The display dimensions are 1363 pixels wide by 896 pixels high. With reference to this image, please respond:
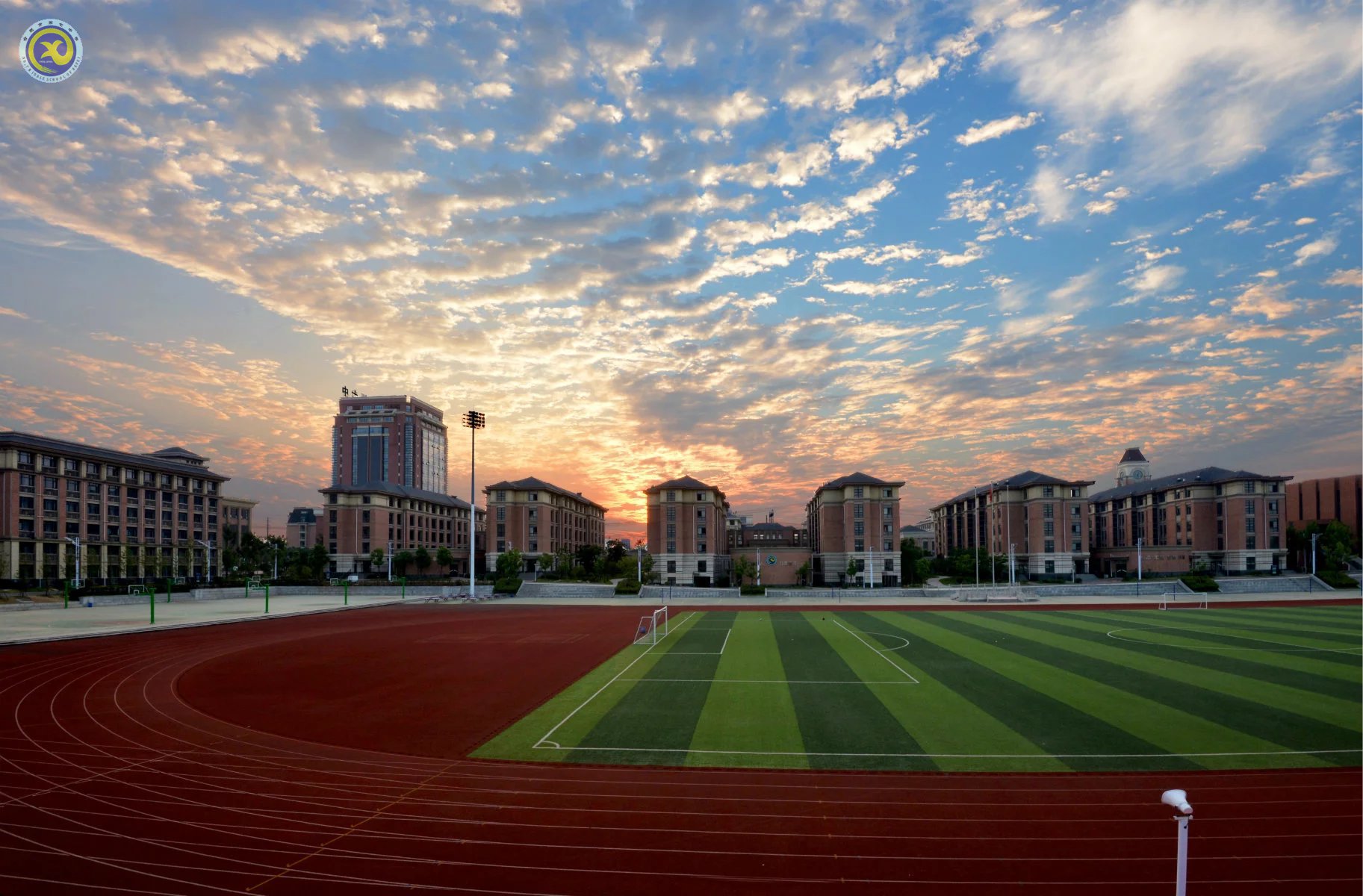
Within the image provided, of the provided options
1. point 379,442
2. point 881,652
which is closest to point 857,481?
point 881,652

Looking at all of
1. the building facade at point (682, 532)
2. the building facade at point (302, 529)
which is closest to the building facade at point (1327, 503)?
the building facade at point (682, 532)

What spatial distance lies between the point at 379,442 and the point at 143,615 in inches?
5627

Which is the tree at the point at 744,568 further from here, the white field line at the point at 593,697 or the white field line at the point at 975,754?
the white field line at the point at 975,754

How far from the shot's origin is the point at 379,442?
188m

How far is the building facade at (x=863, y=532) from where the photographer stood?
303ft

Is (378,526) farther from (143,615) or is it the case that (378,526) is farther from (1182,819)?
(1182,819)

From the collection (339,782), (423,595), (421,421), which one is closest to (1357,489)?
(423,595)

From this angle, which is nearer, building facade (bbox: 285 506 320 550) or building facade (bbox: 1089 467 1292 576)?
building facade (bbox: 1089 467 1292 576)

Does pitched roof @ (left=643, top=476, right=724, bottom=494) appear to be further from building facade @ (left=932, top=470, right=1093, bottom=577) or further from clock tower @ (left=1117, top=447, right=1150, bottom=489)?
clock tower @ (left=1117, top=447, right=1150, bottom=489)

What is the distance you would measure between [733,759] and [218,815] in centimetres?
959

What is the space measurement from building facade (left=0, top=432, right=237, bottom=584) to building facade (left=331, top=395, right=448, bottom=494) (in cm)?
7557

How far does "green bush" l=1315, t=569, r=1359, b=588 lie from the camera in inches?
2876

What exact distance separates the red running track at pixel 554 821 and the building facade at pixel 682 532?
7484 centimetres

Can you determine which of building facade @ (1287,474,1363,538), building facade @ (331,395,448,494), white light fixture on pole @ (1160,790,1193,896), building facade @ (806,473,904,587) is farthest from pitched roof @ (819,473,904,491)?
building facade @ (331,395,448,494)
